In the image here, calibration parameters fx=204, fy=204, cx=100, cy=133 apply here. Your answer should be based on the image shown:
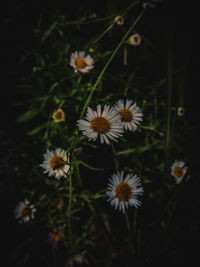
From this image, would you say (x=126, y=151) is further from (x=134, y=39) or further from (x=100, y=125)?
(x=134, y=39)

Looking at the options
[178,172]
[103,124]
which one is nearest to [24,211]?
[103,124]

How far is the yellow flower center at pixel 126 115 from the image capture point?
807mm

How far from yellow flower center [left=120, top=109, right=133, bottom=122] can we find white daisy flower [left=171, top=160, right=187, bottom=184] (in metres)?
0.30

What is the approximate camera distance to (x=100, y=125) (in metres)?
0.72

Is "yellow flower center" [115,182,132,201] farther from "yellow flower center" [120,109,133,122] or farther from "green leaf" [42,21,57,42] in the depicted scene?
"green leaf" [42,21,57,42]

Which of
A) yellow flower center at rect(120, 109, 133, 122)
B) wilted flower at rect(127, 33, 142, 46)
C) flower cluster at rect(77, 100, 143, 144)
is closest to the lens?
flower cluster at rect(77, 100, 143, 144)

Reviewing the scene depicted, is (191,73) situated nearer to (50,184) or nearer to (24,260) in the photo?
(50,184)

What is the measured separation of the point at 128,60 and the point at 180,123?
0.43 m

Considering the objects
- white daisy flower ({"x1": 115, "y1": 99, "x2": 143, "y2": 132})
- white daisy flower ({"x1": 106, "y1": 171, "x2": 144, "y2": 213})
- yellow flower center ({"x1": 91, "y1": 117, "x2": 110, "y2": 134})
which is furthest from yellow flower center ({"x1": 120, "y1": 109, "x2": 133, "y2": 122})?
white daisy flower ({"x1": 106, "y1": 171, "x2": 144, "y2": 213})

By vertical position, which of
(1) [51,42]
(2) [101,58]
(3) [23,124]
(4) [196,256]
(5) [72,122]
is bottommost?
(4) [196,256]

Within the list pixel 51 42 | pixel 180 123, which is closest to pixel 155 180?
pixel 180 123

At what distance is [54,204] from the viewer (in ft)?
2.93

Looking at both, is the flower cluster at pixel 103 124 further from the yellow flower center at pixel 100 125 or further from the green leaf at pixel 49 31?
the green leaf at pixel 49 31

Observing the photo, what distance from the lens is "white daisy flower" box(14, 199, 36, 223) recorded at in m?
0.84
